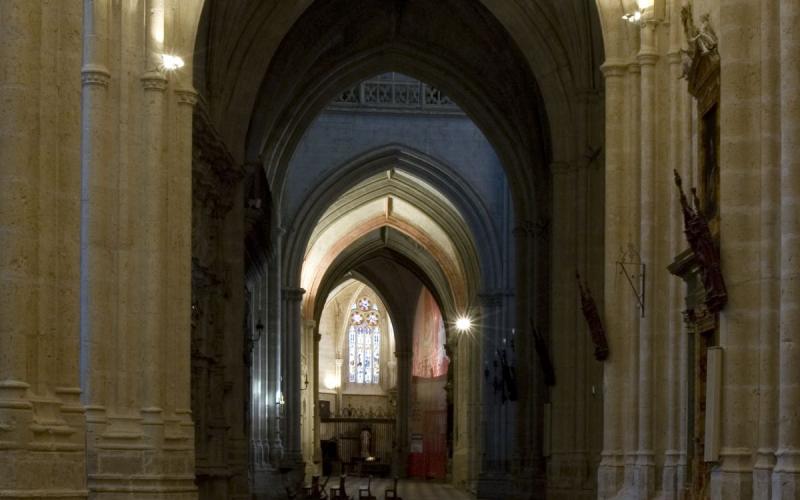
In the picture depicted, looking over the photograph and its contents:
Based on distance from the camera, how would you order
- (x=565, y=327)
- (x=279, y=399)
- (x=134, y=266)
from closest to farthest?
(x=134, y=266)
(x=565, y=327)
(x=279, y=399)

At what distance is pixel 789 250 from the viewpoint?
1219cm

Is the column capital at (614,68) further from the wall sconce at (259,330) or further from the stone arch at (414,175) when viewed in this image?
the stone arch at (414,175)

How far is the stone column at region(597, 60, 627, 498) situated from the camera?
18.8 meters

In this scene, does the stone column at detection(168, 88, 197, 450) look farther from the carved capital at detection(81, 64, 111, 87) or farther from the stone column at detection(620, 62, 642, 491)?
the stone column at detection(620, 62, 642, 491)

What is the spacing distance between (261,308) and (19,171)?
27.1 metres

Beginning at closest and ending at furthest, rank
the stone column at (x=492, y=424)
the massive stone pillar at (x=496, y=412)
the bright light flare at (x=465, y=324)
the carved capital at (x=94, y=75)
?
the carved capital at (x=94, y=75)
the massive stone pillar at (x=496, y=412)
the stone column at (x=492, y=424)
the bright light flare at (x=465, y=324)

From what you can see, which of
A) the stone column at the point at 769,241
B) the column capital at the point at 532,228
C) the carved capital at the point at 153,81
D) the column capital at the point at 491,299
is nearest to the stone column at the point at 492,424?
the column capital at the point at 491,299

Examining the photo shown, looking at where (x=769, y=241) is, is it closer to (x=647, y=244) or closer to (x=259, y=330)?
(x=647, y=244)

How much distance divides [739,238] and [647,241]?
196 inches

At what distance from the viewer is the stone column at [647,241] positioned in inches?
699

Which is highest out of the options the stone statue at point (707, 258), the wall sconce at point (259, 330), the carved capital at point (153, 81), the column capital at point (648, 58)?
the column capital at point (648, 58)

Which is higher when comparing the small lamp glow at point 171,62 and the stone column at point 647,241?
the small lamp glow at point 171,62

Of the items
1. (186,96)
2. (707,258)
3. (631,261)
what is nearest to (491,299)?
(186,96)

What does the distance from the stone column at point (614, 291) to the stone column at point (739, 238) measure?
5574 millimetres
